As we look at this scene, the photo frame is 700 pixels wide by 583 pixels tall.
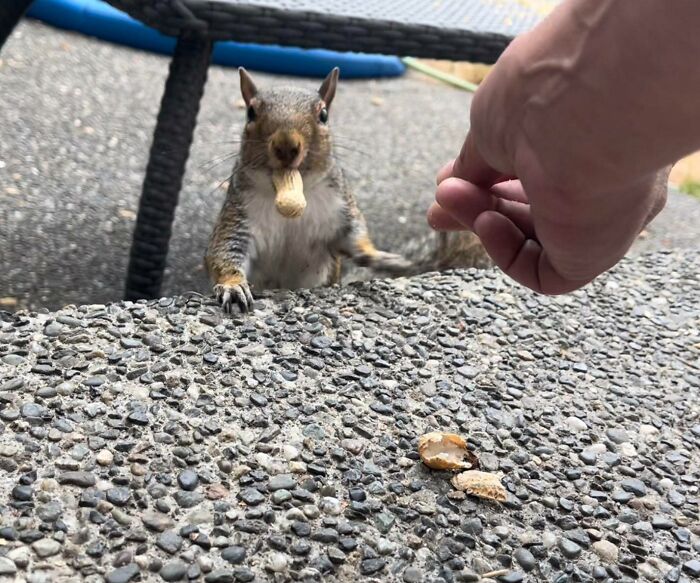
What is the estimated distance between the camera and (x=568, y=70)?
0.65 metres

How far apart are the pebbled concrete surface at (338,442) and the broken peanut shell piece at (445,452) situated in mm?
17

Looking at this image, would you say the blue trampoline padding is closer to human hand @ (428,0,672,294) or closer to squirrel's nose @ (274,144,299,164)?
squirrel's nose @ (274,144,299,164)

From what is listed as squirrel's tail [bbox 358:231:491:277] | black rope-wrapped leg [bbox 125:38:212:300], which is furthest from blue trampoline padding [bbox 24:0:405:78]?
black rope-wrapped leg [bbox 125:38:212:300]

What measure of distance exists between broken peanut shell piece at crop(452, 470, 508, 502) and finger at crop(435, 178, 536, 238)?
0.32 m

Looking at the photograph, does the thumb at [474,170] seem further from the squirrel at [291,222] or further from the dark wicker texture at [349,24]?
the dark wicker texture at [349,24]

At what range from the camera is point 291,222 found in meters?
1.64

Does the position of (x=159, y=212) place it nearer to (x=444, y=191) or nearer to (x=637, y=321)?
(x=444, y=191)

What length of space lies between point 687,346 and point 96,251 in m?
1.37

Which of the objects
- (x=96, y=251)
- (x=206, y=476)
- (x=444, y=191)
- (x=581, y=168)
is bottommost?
(x=96, y=251)

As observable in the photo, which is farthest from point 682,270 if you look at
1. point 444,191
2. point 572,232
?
point 572,232

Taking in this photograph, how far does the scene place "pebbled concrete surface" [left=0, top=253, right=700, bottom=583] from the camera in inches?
35.6

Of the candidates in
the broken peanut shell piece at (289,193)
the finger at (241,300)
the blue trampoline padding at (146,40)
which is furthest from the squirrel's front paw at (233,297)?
the blue trampoline padding at (146,40)

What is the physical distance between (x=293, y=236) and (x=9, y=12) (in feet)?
2.92

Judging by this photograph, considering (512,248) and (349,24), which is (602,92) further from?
(349,24)
